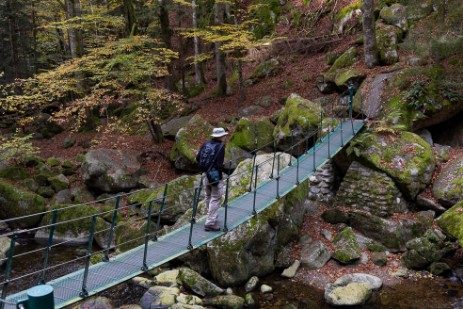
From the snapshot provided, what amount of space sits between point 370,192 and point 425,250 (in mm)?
2156

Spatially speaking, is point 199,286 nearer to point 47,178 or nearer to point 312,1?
point 47,178

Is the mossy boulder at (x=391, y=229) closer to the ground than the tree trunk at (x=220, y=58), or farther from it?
closer to the ground

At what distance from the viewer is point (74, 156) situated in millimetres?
17500

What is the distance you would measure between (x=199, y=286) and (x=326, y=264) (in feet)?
9.71

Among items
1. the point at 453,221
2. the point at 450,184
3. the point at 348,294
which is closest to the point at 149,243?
the point at 348,294

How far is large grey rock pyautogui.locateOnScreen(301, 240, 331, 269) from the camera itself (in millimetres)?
9102

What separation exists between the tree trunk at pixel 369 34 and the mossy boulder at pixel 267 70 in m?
5.59

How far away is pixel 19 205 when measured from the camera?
13.3 meters

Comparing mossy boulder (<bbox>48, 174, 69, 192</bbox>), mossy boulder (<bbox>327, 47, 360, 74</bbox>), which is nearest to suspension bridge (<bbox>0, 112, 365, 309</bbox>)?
mossy boulder (<bbox>48, 174, 69, 192</bbox>)

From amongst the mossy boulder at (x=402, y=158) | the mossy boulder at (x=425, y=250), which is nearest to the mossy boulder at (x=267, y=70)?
the mossy boulder at (x=402, y=158)

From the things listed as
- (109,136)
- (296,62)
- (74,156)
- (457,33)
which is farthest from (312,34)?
(74,156)

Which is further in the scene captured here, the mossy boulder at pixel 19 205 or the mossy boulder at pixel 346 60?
the mossy boulder at pixel 346 60

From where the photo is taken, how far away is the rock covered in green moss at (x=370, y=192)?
1039 cm

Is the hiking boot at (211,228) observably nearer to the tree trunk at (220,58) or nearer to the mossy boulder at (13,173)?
the mossy boulder at (13,173)
